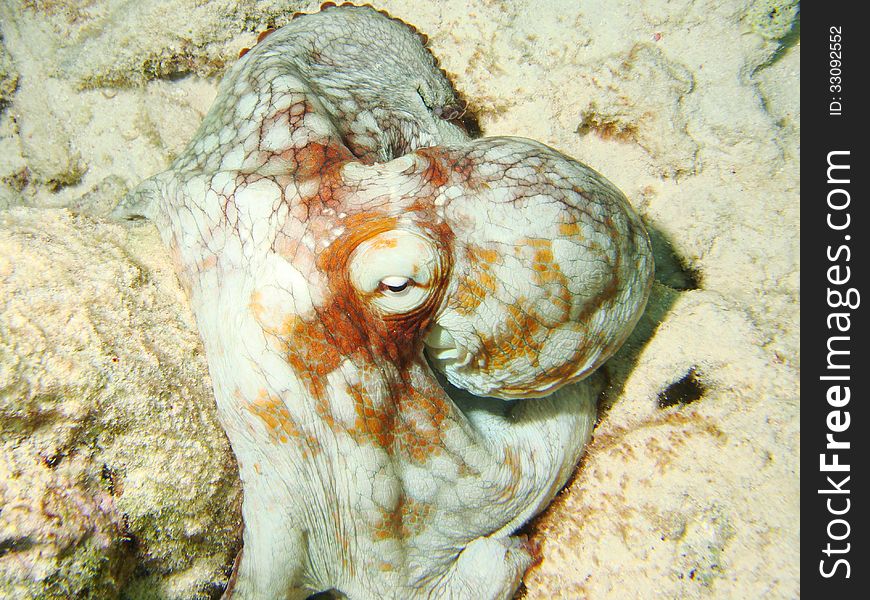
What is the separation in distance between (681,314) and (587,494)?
A: 3.20 ft

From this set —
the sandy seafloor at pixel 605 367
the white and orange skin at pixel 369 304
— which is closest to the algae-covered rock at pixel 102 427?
the sandy seafloor at pixel 605 367

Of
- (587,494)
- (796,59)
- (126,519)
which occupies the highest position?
(796,59)

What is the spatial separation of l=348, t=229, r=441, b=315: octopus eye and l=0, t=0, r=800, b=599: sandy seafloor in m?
0.78

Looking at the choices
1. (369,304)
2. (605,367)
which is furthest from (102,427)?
(605,367)

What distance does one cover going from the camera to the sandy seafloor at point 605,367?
144 centimetres

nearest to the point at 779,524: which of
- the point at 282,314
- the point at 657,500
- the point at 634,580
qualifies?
the point at 657,500

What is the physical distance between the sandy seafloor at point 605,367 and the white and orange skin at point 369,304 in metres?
0.24

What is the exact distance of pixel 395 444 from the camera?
187 cm

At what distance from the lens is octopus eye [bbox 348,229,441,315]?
1.51m

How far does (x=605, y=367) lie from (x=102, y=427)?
2.11m

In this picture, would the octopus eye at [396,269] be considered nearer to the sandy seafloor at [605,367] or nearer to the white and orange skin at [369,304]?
the white and orange skin at [369,304]

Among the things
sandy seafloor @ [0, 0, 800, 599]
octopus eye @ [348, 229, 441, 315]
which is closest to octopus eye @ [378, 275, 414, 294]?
octopus eye @ [348, 229, 441, 315]

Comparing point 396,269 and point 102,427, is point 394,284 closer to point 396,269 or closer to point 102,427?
point 396,269

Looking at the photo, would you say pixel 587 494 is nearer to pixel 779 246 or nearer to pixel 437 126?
pixel 779 246
